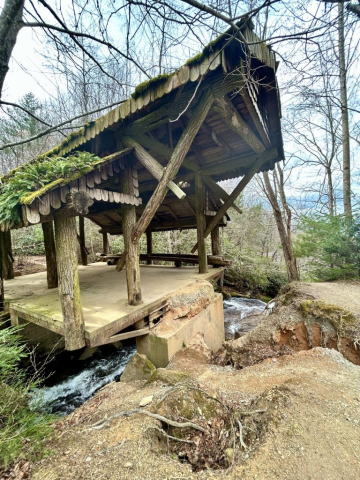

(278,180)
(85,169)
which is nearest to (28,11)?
(85,169)

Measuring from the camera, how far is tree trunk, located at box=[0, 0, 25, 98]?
246cm

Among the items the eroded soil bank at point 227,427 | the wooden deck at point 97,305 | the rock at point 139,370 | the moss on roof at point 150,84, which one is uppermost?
the moss on roof at point 150,84

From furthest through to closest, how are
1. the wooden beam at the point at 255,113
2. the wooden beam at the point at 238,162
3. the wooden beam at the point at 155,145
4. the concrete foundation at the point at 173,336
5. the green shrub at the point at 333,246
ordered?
the green shrub at the point at 333,246
the wooden beam at the point at 238,162
the wooden beam at the point at 155,145
the concrete foundation at the point at 173,336
the wooden beam at the point at 255,113

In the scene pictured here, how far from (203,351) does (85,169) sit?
3.40 meters

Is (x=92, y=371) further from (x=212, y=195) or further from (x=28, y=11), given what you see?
(x=28, y=11)

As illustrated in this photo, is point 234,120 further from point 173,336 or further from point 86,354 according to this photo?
point 86,354

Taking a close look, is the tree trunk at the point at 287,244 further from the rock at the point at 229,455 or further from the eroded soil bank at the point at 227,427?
the rock at the point at 229,455

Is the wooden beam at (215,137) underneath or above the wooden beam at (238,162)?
above

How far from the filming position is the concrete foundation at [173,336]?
304 centimetres

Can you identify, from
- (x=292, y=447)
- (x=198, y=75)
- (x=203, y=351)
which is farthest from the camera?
(x=203, y=351)

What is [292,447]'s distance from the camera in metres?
1.34

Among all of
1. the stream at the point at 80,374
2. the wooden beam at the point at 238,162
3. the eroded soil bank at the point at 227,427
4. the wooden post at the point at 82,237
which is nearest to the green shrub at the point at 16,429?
the eroded soil bank at the point at 227,427

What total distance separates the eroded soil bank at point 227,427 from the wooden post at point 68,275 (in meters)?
0.85

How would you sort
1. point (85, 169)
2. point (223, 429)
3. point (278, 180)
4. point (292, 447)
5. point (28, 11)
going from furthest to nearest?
point (278, 180) < point (28, 11) < point (85, 169) < point (223, 429) < point (292, 447)
